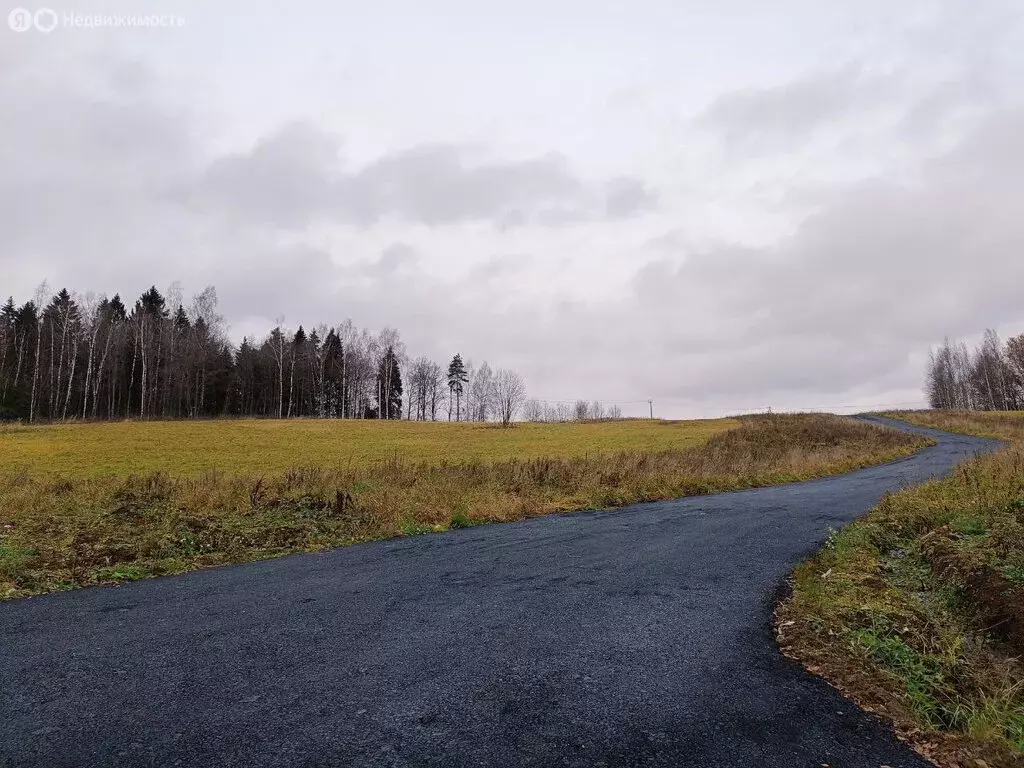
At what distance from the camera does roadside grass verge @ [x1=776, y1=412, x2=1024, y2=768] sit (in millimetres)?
3504

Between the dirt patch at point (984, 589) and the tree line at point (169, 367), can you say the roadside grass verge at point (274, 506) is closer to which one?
the dirt patch at point (984, 589)

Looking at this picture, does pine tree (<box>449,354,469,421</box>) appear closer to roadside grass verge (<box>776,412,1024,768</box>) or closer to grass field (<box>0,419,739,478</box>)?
grass field (<box>0,419,739,478</box>)

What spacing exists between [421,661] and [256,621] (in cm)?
213

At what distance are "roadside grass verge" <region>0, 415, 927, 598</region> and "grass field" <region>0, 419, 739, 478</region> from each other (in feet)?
19.9

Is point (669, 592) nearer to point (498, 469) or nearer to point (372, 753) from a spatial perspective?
point (372, 753)

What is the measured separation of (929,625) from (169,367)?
→ 6752cm

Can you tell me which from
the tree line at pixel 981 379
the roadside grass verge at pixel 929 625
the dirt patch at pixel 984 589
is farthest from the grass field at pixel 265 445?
the tree line at pixel 981 379

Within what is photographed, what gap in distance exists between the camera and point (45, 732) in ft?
10.7

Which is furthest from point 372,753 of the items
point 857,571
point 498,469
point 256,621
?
point 498,469

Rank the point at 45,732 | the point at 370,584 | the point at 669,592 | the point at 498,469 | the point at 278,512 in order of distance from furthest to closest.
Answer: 1. the point at 498,469
2. the point at 278,512
3. the point at 370,584
4. the point at 669,592
5. the point at 45,732

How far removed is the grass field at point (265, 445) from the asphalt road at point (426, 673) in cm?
1552

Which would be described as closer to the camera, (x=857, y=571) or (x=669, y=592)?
(x=669, y=592)

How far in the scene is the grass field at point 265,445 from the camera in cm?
2395

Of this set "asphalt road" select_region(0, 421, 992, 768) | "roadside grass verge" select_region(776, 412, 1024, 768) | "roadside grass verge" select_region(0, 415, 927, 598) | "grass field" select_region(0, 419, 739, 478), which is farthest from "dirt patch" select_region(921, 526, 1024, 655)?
"grass field" select_region(0, 419, 739, 478)
